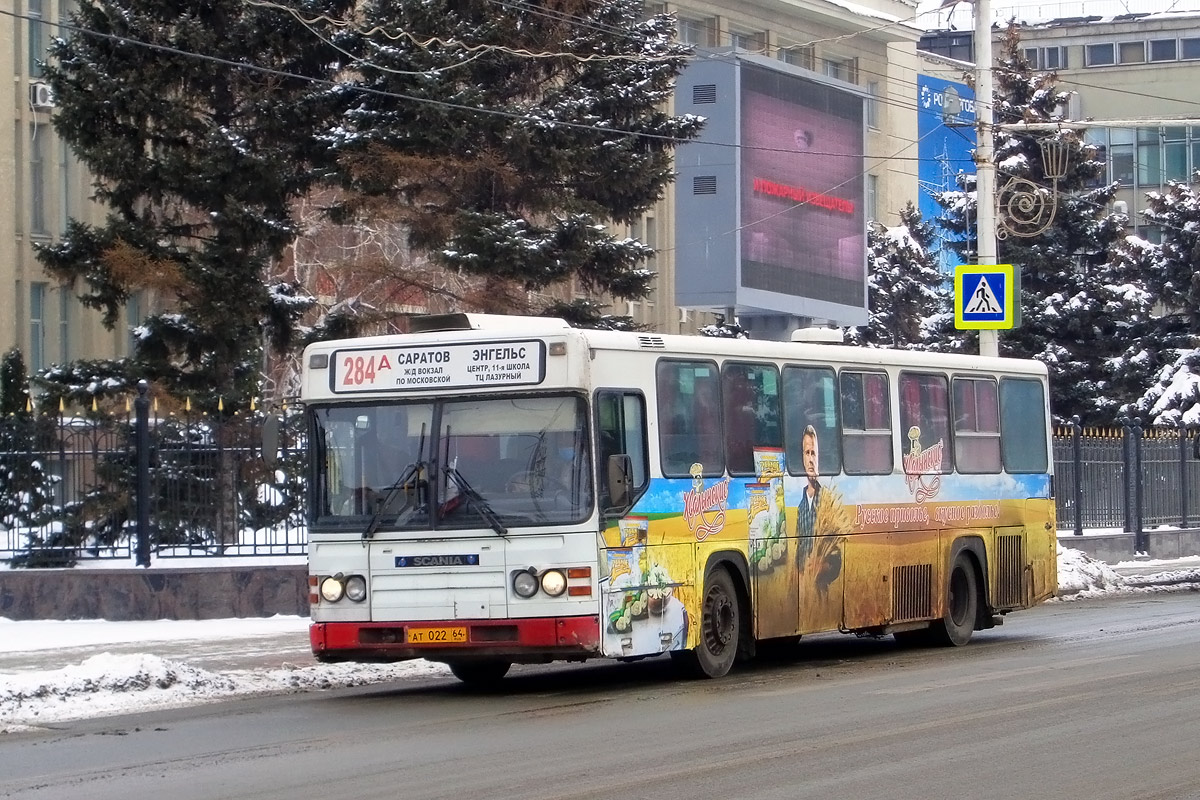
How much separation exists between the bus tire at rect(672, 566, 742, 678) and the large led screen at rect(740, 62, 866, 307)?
37.5 meters

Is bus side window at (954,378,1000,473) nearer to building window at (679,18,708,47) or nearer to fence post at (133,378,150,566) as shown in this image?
fence post at (133,378,150,566)

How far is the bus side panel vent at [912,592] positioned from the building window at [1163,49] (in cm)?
8147

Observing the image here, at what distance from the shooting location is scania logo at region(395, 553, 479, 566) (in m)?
13.6

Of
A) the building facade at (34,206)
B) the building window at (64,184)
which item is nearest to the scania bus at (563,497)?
the building facade at (34,206)

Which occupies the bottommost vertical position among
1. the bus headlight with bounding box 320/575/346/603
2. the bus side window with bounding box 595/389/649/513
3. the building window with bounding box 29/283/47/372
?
the bus headlight with bounding box 320/575/346/603

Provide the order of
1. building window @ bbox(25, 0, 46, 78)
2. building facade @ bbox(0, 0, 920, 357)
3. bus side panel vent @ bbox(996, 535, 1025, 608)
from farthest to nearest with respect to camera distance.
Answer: building window @ bbox(25, 0, 46, 78)
building facade @ bbox(0, 0, 920, 357)
bus side panel vent @ bbox(996, 535, 1025, 608)

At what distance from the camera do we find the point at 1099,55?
3735 inches

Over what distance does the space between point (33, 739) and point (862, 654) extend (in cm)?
841

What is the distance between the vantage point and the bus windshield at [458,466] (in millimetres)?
13648

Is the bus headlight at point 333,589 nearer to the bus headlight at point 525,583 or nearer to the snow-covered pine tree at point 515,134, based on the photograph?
the bus headlight at point 525,583

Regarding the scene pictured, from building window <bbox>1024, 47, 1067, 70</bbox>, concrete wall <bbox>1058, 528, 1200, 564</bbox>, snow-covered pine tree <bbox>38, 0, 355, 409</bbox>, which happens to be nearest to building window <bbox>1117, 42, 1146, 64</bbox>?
building window <bbox>1024, 47, 1067, 70</bbox>

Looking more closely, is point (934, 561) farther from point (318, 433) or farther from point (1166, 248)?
point (1166, 248)

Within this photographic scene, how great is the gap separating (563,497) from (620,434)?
71 centimetres

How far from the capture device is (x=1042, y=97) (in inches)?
1977
